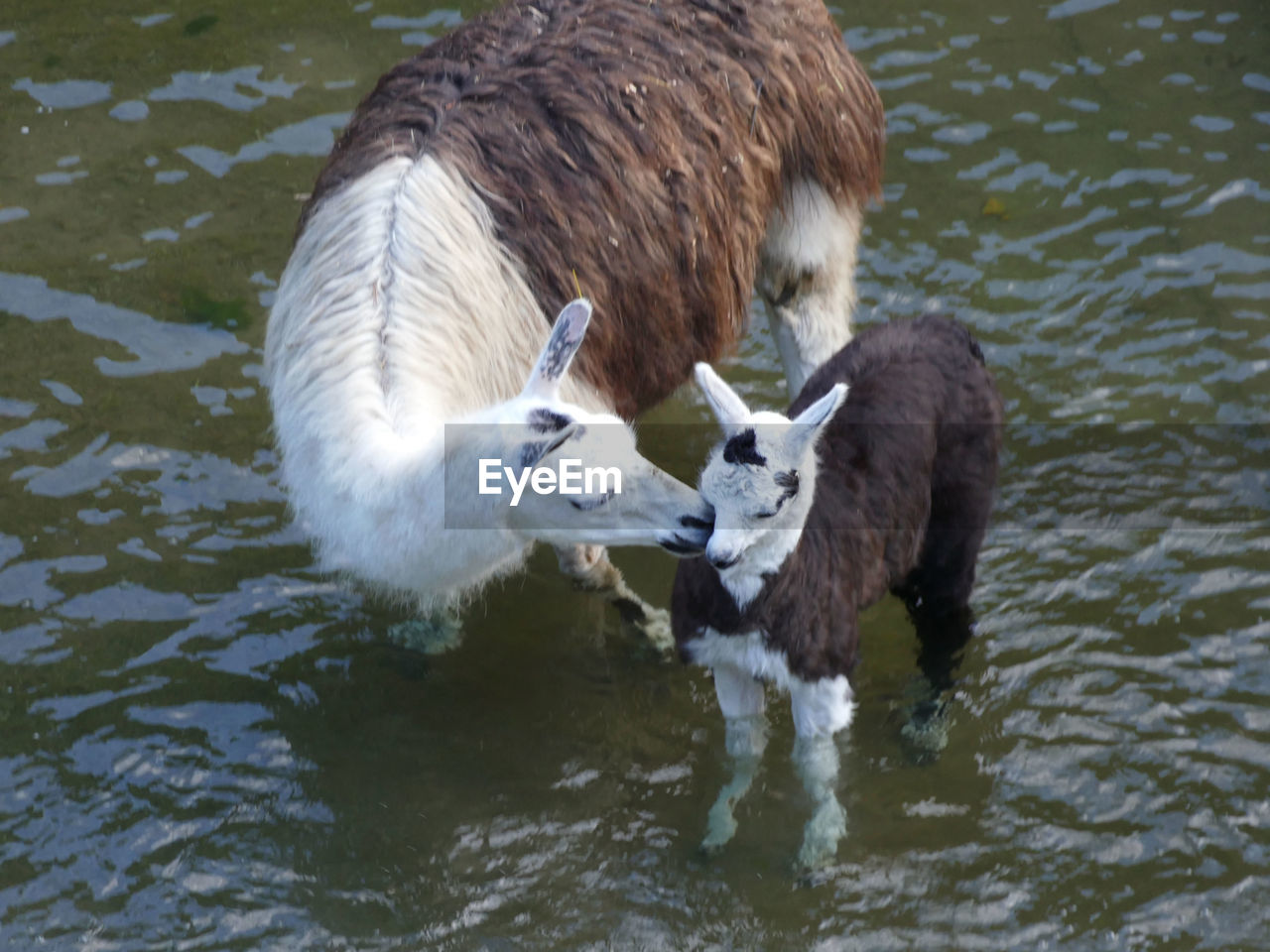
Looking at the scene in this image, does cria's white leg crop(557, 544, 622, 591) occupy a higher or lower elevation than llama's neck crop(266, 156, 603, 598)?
lower

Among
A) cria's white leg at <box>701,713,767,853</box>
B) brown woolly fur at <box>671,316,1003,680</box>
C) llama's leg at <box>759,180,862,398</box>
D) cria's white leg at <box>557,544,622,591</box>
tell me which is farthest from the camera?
llama's leg at <box>759,180,862,398</box>

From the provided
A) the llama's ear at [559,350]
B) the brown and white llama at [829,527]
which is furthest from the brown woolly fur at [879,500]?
the llama's ear at [559,350]

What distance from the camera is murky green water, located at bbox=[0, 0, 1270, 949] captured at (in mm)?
3730

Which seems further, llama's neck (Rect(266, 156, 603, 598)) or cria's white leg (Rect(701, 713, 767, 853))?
cria's white leg (Rect(701, 713, 767, 853))

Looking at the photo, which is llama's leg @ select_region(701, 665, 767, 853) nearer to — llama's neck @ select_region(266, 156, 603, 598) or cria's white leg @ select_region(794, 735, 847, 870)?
cria's white leg @ select_region(794, 735, 847, 870)

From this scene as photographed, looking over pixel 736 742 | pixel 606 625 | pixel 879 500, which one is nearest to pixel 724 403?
pixel 879 500

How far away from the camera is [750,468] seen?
295 centimetres

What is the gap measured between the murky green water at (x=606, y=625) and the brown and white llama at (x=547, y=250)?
0.69m

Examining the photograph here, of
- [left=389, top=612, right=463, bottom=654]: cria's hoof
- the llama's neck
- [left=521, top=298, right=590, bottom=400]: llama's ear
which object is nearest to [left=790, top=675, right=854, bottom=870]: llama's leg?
Answer: the llama's neck

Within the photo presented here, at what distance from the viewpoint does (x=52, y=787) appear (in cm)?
394

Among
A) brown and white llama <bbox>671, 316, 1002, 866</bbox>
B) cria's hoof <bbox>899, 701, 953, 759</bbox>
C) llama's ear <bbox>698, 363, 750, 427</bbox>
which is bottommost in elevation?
cria's hoof <bbox>899, 701, 953, 759</bbox>

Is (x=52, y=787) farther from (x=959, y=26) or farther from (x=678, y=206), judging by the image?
(x=959, y=26)

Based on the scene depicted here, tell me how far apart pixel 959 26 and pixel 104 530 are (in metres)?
4.87

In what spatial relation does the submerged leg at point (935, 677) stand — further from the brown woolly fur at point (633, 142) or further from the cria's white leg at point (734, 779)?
the brown woolly fur at point (633, 142)
